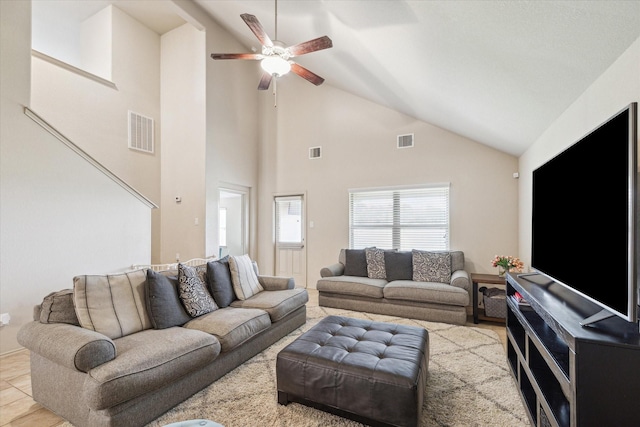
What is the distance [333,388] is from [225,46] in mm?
5814

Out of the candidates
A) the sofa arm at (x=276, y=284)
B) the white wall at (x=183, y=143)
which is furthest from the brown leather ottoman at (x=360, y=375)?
the white wall at (x=183, y=143)

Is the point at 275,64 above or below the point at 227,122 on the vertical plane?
below

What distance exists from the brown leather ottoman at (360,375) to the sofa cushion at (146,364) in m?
0.59

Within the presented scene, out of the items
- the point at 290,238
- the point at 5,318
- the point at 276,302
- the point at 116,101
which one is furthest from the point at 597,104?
the point at 116,101

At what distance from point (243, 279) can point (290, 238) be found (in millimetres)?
2688

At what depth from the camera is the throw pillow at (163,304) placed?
225 cm

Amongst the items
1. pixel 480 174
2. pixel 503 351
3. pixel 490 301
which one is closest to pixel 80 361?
pixel 503 351

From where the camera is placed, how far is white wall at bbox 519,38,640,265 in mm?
1447

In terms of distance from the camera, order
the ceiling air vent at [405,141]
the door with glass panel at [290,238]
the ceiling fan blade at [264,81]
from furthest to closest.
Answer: the door with glass panel at [290,238] → the ceiling air vent at [405,141] → the ceiling fan blade at [264,81]

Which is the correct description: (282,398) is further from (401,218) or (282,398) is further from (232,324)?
(401,218)

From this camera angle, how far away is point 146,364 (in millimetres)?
1688

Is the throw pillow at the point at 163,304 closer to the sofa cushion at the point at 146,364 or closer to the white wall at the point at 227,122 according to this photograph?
the sofa cushion at the point at 146,364

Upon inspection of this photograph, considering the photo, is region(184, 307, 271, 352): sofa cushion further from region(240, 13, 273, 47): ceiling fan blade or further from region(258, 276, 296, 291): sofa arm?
region(240, 13, 273, 47): ceiling fan blade

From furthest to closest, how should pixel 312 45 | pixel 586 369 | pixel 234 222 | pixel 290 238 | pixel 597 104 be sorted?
pixel 234 222
pixel 290 238
pixel 312 45
pixel 597 104
pixel 586 369
